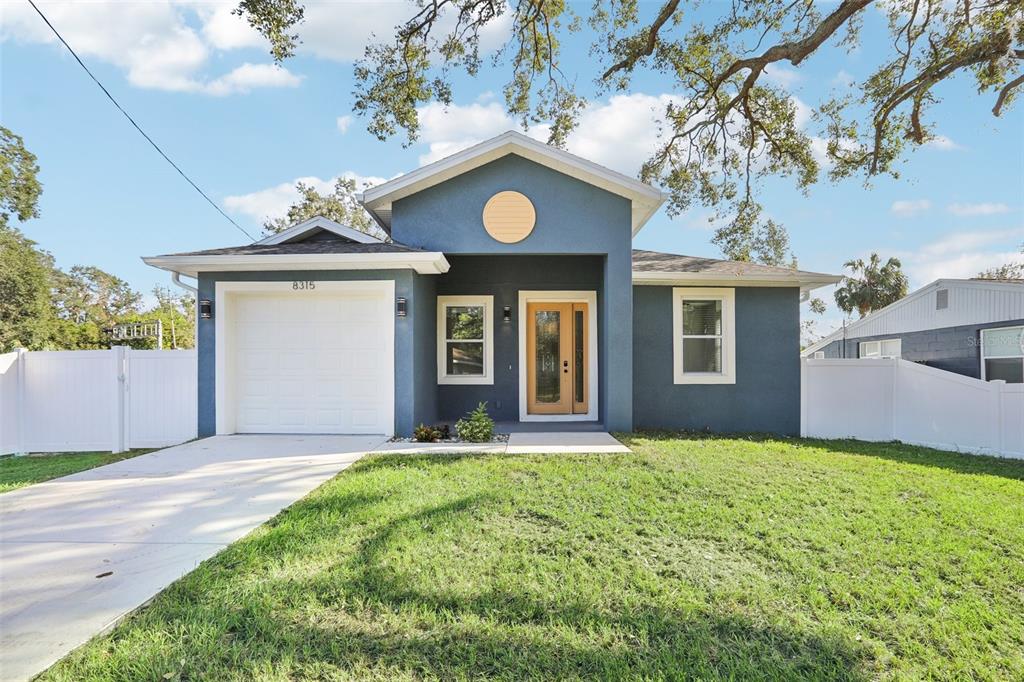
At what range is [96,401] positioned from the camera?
853 cm

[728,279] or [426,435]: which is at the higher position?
[728,279]

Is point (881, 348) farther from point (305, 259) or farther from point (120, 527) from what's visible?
point (120, 527)

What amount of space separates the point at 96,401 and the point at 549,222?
8.87m

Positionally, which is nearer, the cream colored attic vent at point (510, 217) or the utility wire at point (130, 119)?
the cream colored attic vent at point (510, 217)

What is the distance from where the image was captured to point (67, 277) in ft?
129

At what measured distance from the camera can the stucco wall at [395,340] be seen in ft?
26.5

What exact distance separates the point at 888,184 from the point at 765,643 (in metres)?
13.8

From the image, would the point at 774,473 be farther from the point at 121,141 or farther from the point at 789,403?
the point at 121,141

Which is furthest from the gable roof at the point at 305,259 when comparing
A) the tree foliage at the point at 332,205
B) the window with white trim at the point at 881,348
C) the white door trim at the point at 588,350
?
the tree foliage at the point at 332,205

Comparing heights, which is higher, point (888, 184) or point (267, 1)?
point (267, 1)

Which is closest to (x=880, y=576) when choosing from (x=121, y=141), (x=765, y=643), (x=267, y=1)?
(x=765, y=643)

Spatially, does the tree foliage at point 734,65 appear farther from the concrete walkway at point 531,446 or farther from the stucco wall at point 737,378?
the concrete walkway at point 531,446

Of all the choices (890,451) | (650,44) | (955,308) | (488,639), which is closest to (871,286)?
(955,308)

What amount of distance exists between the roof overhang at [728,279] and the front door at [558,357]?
1630mm
